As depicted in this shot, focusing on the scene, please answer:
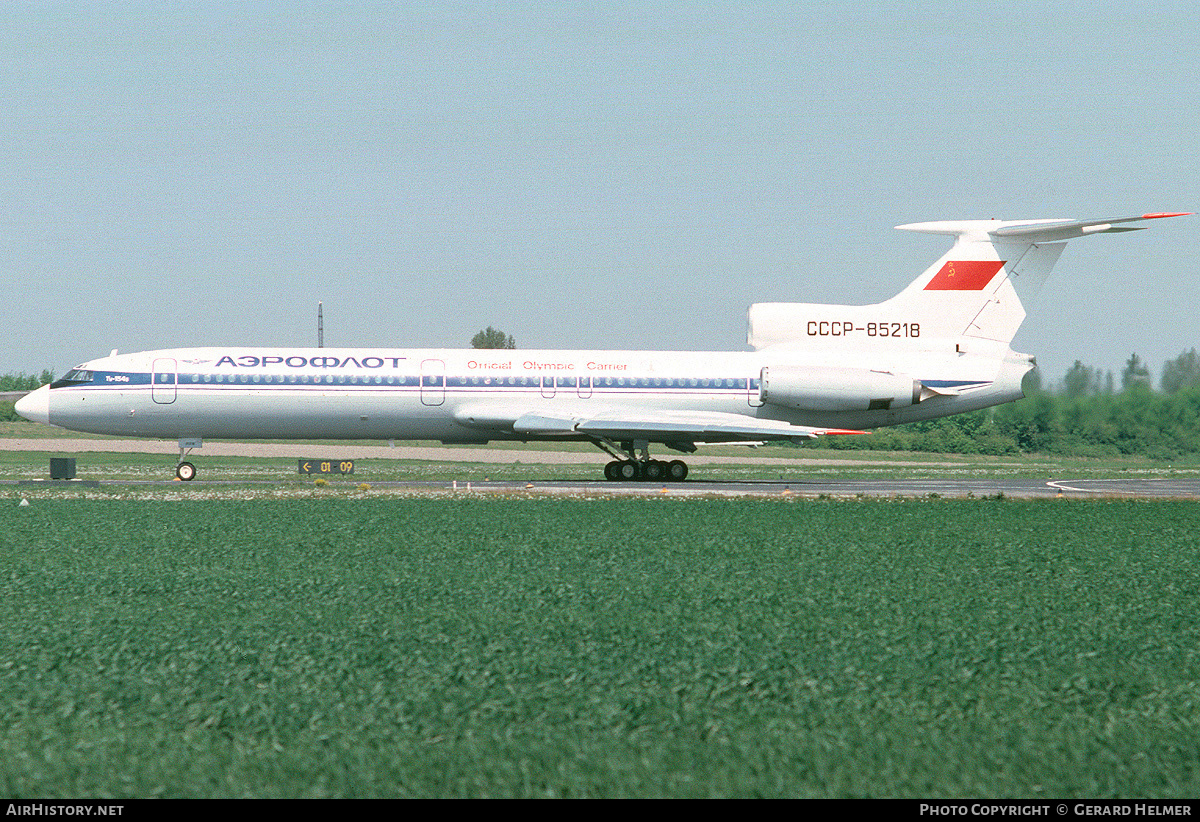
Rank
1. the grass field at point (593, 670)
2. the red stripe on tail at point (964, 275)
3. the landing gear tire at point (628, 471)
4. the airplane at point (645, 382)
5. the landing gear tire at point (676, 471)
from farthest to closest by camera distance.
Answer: the landing gear tire at point (676, 471) < the landing gear tire at point (628, 471) < the red stripe on tail at point (964, 275) < the airplane at point (645, 382) < the grass field at point (593, 670)

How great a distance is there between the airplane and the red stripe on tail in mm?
41

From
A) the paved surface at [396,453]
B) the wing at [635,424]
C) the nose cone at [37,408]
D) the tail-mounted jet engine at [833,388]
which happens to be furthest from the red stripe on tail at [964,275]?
the nose cone at [37,408]

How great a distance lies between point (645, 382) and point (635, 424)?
5.81 feet

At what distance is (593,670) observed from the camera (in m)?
7.79

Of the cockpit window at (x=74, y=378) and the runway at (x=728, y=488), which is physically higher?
the cockpit window at (x=74, y=378)

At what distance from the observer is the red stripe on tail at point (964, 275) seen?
32500mm

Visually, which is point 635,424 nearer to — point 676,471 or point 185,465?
point 676,471

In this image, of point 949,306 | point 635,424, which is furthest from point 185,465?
point 949,306

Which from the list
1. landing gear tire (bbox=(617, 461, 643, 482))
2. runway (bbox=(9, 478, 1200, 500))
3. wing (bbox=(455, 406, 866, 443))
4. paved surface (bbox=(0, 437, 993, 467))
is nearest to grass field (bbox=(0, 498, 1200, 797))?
runway (bbox=(9, 478, 1200, 500))

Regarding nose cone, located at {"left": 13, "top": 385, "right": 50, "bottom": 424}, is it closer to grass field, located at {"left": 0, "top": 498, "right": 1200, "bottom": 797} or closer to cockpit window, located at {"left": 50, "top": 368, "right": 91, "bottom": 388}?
cockpit window, located at {"left": 50, "top": 368, "right": 91, "bottom": 388}

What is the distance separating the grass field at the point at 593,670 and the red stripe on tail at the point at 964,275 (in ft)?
59.4

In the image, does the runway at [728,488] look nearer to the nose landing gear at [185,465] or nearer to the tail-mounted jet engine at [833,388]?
the nose landing gear at [185,465]

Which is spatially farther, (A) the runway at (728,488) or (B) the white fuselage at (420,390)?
(B) the white fuselage at (420,390)

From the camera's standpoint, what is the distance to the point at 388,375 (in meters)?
31.3
